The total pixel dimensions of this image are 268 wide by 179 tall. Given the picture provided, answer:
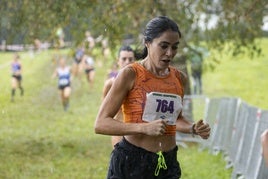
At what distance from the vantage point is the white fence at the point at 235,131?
8867 millimetres

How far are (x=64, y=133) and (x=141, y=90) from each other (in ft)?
43.0

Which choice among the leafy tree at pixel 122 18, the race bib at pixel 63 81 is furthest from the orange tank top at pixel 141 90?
the race bib at pixel 63 81

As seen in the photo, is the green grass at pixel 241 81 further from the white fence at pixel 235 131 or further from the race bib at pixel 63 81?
the white fence at pixel 235 131

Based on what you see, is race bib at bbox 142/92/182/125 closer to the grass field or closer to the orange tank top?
the orange tank top

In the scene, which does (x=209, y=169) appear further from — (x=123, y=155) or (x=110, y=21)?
(x=123, y=155)

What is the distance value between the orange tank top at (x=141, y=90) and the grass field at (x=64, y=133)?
5637mm

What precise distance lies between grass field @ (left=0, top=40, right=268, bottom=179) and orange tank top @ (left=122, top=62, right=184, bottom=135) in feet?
18.5

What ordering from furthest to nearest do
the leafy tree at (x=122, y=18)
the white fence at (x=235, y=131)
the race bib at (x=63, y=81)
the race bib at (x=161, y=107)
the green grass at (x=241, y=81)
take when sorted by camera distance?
the green grass at (x=241, y=81)
the race bib at (x=63, y=81)
the leafy tree at (x=122, y=18)
the white fence at (x=235, y=131)
the race bib at (x=161, y=107)

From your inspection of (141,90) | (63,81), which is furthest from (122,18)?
(63,81)

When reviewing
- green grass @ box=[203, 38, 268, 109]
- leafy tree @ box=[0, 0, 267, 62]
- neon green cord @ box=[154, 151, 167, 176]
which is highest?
leafy tree @ box=[0, 0, 267, 62]

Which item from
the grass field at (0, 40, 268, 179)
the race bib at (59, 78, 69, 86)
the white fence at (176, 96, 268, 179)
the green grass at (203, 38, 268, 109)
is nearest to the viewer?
the white fence at (176, 96, 268, 179)

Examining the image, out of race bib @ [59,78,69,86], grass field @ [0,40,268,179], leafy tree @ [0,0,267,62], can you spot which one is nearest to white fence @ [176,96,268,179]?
grass field @ [0,40,268,179]

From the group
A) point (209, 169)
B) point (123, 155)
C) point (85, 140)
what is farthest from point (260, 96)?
point (123, 155)

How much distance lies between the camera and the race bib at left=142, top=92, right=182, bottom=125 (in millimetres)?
4922
